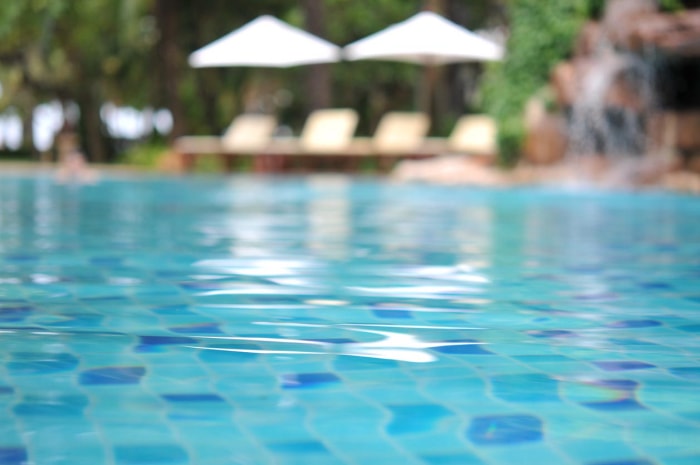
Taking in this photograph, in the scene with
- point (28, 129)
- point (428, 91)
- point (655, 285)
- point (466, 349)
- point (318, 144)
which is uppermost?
point (428, 91)

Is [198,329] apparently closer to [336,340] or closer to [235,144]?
[336,340]

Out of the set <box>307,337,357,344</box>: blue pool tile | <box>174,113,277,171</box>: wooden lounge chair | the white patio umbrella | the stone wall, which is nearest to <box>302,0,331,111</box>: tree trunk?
<box>174,113,277,171</box>: wooden lounge chair

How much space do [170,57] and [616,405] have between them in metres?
24.1

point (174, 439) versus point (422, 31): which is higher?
point (422, 31)

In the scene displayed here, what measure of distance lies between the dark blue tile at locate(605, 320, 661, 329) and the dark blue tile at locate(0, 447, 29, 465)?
265 centimetres

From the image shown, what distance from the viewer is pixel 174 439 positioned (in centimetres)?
273

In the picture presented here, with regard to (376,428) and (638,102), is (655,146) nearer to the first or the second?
(638,102)

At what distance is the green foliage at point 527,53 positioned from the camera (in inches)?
744

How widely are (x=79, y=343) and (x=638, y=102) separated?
14539mm

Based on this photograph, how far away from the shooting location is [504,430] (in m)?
2.83

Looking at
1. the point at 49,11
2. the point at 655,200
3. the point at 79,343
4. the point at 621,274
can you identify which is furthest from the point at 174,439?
the point at 49,11

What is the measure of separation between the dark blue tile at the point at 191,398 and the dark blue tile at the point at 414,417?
0.50 m

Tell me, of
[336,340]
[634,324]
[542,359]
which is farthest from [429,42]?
[542,359]

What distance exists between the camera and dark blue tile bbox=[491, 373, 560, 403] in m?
3.20
